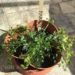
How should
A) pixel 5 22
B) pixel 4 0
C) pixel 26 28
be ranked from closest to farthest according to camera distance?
pixel 26 28 → pixel 5 22 → pixel 4 0

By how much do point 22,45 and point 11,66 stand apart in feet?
1.12

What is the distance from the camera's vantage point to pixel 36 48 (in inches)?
94.2

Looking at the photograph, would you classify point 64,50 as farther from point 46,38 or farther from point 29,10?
point 29,10

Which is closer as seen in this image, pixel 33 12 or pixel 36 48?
pixel 36 48

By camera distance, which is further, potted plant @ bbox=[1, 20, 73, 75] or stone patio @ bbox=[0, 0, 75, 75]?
stone patio @ bbox=[0, 0, 75, 75]

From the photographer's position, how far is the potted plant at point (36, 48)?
2.42 meters

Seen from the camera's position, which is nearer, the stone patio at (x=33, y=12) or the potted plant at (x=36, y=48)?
the potted plant at (x=36, y=48)

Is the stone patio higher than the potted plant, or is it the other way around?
the potted plant

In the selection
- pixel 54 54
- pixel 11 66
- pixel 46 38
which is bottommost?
pixel 11 66

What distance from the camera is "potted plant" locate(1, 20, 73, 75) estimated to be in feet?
7.93

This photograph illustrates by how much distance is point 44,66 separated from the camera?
252cm

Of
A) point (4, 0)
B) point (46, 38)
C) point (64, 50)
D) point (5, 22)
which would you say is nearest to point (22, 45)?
point (46, 38)

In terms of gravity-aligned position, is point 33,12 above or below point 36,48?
below

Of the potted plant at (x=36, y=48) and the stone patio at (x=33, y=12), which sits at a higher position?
the potted plant at (x=36, y=48)
